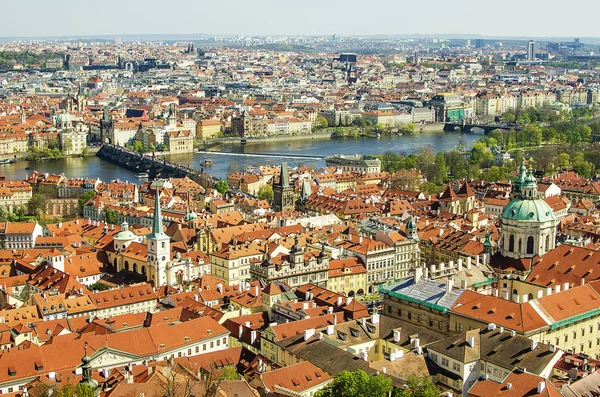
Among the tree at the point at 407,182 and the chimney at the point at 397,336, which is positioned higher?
the chimney at the point at 397,336

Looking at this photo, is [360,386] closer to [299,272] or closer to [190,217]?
[299,272]

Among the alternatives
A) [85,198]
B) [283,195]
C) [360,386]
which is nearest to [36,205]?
[85,198]

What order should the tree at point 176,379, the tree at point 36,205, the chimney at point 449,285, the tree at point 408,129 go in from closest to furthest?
the tree at point 176,379 < the chimney at point 449,285 < the tree at point 36,205 < the tree at point 408,129

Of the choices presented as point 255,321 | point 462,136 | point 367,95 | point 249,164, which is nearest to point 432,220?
point 255,321

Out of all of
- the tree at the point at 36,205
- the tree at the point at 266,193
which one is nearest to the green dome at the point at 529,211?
the tree at the point at 266,193

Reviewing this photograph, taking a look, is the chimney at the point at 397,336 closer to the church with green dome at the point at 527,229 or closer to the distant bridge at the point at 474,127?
the church with green dome at the point at 527,229

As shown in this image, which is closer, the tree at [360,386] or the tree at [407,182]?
the tree at [360,386]
